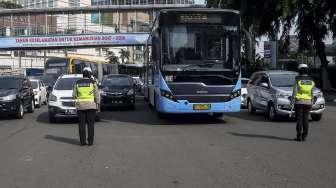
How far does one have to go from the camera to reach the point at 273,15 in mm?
39125

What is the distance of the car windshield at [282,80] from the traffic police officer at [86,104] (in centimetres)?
823

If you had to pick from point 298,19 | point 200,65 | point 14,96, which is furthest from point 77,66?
point 200,65

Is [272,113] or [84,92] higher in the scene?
[84,92]

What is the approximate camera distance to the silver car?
18734 millimetres

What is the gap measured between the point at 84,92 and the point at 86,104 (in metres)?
0.31


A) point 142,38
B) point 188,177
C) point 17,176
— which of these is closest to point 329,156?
point 188,177

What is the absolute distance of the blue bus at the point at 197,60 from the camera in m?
17.4

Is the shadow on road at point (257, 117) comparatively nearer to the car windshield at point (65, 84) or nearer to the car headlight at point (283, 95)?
the car headlight at point (283, 95)

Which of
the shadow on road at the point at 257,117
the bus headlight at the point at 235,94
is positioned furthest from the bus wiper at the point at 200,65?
the shadow on road at the point at 257,117

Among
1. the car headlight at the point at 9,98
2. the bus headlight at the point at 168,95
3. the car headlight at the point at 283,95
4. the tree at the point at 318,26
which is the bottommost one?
the car headlight at the point at 9,98

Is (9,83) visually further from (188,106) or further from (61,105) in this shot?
(188,106)

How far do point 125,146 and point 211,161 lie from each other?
2.98m

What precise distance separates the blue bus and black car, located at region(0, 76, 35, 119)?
21.8 feet

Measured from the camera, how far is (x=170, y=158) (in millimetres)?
11109
